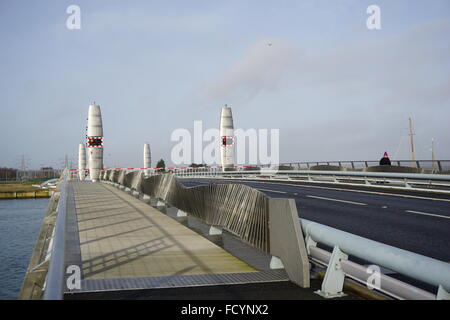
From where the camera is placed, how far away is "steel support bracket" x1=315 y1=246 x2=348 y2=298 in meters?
5.86

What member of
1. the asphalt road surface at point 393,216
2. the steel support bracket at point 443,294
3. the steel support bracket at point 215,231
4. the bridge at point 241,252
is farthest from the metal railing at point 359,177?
the steel support bracket at point 443,294

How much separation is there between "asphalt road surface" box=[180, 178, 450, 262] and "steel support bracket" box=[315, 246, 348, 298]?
10.3 feet

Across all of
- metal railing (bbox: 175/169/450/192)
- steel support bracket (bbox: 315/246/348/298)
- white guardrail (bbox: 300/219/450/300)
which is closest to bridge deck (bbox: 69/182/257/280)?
white guardrail (bbox: 300/219/450/300)

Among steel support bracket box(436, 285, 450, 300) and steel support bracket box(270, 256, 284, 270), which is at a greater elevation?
steel support bracket box(436, 285, 450, 300)

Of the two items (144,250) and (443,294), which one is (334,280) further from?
(144,250)

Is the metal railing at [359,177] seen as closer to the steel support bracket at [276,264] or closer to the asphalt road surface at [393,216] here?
the asphalt road surface at [393,216]

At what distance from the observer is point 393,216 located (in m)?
14.1

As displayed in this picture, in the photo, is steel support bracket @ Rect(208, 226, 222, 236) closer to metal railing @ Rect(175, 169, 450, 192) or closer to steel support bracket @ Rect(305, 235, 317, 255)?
steel support bracket @ Rect(305, 235, 317, 255)

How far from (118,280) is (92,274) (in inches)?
29.5

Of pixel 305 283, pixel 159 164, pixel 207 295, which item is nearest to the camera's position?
pixel 207 295

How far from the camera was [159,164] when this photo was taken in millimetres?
126562
